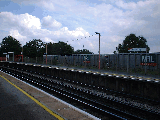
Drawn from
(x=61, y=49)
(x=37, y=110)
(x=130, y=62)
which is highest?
(x=61, y=49)

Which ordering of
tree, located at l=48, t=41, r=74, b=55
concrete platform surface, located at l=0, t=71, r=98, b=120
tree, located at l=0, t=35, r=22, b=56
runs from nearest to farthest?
concrete platform surface, located at l=0, t=71, r=98, b=120 → tree, located at l=48, t=41, r=74, b=55 → tree, located at l=0, t=35, r=22, b=56

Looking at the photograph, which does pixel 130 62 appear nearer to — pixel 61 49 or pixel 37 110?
pixel 37 110

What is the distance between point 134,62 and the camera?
31.0m

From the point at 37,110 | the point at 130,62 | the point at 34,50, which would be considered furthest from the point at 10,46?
the point at 37,110

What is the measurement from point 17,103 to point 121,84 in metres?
9.92

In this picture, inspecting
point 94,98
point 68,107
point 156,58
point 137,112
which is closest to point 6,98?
point 68,107

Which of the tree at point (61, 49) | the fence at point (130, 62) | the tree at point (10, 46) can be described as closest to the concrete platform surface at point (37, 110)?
the fence at point (130, 62)

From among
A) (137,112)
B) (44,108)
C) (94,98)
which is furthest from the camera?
(94,98)

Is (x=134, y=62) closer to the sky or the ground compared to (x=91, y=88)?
closer to the sky

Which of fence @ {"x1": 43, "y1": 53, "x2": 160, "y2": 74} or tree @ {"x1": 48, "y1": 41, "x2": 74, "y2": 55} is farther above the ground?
tree @ {"x1": 48, "y1": 41, "x2": 74, "y2": 55}

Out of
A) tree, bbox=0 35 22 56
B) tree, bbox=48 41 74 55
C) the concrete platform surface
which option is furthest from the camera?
tree, bbox=0 35 22 56

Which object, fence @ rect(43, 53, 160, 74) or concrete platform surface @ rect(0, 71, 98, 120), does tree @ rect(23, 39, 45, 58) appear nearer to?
fence @ rect(43, 53, 160, 74)

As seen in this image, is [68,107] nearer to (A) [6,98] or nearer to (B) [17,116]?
(B) [17,116]

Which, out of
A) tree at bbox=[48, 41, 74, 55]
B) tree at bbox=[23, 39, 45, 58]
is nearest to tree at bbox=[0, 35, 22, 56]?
tree at bbox=[23, 39, 45, 58]
